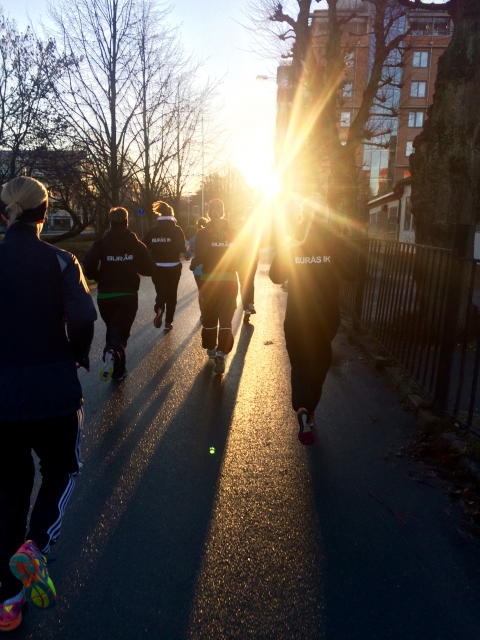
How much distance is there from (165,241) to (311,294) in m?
4.64

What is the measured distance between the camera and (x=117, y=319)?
6430mm

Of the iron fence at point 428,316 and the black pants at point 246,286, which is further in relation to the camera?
the black pants at point 246,286

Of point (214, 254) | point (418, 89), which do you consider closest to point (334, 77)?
point (214, 254)

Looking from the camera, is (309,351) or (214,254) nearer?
(309,351)

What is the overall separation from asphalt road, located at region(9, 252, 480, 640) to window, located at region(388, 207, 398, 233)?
118 feet

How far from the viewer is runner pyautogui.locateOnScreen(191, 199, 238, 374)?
7.13 m

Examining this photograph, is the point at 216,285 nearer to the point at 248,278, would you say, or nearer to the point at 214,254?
the point at 214,254

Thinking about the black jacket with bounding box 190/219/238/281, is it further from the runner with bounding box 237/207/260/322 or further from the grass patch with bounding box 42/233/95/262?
the grass patch with bounding box 42/233/95/262

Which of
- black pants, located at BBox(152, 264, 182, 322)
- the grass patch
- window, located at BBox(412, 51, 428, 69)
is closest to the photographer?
black pants, located at BBox(152, 264, 182, 322)

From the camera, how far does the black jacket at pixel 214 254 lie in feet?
23.4

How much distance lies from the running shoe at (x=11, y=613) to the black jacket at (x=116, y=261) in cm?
414

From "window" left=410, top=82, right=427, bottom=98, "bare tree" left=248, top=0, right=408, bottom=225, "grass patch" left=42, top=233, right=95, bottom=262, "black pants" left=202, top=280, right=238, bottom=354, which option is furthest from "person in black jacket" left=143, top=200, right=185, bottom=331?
"window" left=410, top=82, right=427, bottom=98

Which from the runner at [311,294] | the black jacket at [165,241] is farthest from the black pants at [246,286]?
the runner at [311,294]

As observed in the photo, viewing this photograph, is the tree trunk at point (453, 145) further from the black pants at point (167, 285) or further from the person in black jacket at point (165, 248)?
the black pants at point (167, 285)
